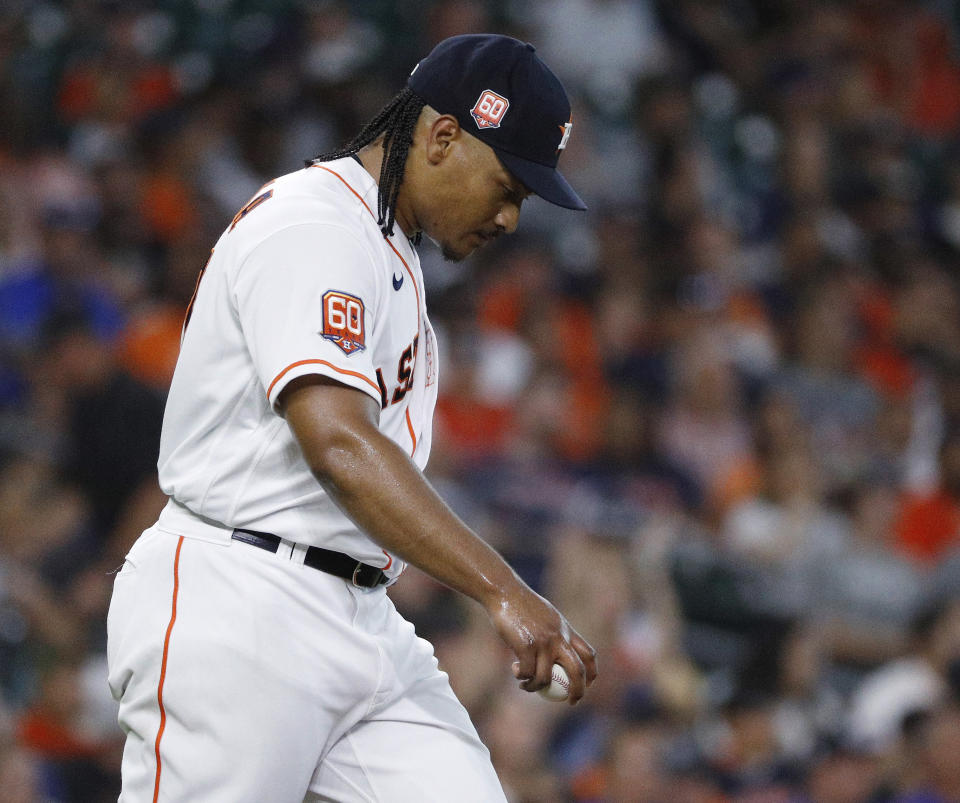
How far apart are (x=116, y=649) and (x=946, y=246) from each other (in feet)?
Answer: 26.0

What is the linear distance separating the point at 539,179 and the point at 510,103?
0.50 feet

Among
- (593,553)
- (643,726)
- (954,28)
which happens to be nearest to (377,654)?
(643,726)

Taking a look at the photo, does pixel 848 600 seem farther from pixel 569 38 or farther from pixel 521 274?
pixel 569 38

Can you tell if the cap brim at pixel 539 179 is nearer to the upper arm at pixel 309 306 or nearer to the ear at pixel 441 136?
the ear at pixel 441 136

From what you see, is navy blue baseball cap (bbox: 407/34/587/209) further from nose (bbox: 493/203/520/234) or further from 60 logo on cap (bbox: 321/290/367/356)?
60 logo on cap (bbox: 321/290/367/356)

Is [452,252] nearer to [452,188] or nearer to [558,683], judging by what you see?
[452,188]

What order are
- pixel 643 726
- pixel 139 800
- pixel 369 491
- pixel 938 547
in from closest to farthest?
pixel 369 491 → pixel 139 800 → pixel 643 726 → pixel 938 547

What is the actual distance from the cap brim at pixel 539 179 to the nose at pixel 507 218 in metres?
0.08

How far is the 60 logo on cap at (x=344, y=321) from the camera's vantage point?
232 cm

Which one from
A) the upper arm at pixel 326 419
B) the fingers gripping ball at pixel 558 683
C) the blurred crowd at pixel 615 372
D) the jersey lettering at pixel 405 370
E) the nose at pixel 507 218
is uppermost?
the nose at pixel 507 218

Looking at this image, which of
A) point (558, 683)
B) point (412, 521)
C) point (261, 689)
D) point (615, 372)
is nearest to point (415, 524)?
point (412, 521)

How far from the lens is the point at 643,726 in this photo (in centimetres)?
540

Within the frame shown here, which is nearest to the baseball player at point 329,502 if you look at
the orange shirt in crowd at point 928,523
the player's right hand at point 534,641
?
the player's right hand at point 534,641

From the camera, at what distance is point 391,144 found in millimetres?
2752
